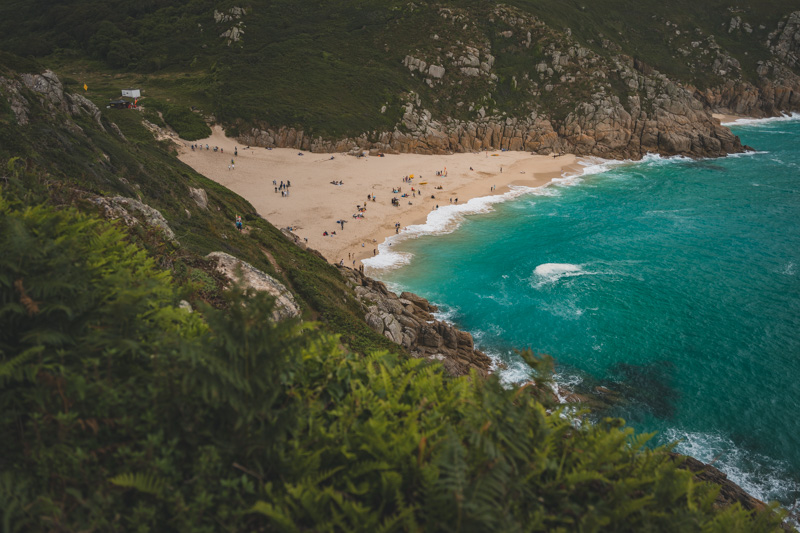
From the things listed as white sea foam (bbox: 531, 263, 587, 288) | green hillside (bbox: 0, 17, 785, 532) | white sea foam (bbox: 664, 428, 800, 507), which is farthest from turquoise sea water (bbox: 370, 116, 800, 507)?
green hillside (bbox: 0, 17, 785, 532)

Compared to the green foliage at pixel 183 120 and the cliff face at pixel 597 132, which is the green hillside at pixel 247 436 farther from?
the cliff face at pixel 597 132

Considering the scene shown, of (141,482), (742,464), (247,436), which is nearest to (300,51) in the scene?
(742,464)

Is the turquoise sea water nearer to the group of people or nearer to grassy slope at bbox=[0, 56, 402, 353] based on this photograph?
grassy slope at bbox=[0, 56, 402, 353]

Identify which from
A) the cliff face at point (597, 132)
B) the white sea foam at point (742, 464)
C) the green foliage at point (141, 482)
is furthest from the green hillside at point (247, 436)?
the cliff face at point (597, 132)

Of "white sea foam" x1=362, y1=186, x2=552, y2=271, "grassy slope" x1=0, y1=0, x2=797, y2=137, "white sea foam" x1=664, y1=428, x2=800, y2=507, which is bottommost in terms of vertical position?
"white sea foam" x1=664, y1=428, x2=800, y2=507

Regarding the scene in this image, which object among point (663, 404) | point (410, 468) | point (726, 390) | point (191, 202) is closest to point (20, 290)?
point (410, 468)

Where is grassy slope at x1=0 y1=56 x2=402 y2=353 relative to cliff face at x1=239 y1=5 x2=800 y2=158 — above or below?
below

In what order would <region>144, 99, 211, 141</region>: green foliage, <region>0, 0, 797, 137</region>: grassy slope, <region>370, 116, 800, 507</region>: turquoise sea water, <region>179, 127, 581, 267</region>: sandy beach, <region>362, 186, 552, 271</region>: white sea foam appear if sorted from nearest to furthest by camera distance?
<region>370, 116, 800, 507</region>: turquoise sea water, <region>362, 186, 552, 271</region>: white sea foam, <region>179, 127, 581, 267</region>: sandy beach, <region>144, 99, 211, 141</region>: green foliage, <region>0, 0, 797, 137</region>: grassy slope
